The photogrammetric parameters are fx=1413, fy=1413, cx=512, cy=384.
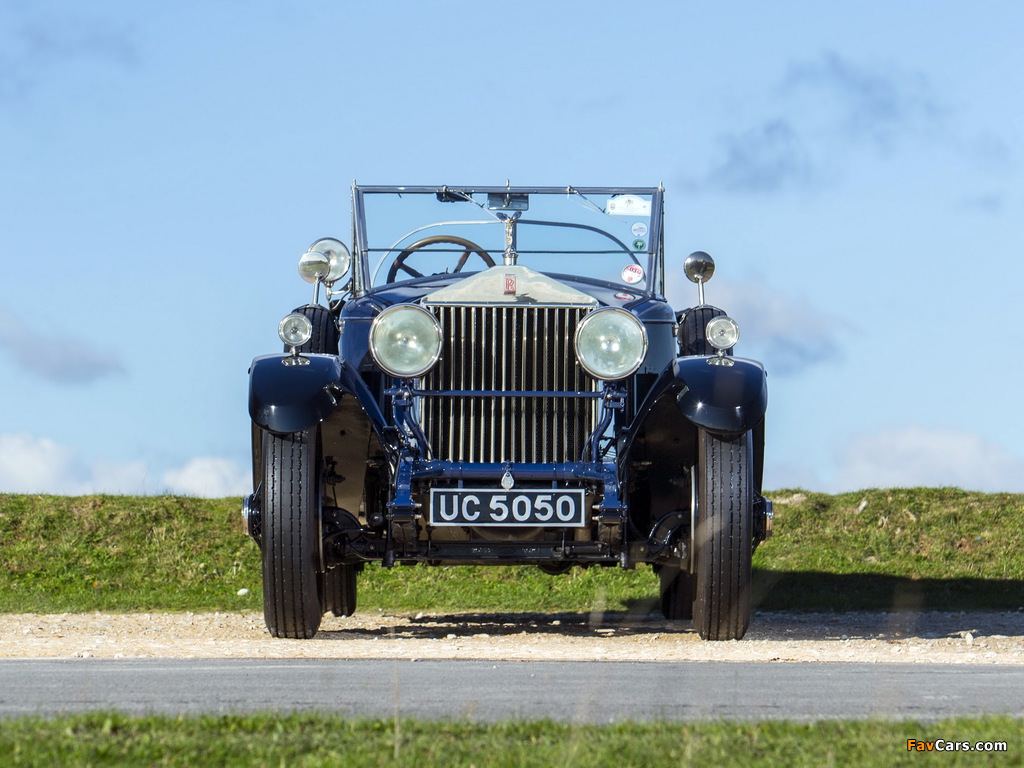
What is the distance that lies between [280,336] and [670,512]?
90.1 inches

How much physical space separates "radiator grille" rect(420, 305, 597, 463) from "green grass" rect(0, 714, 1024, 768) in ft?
12.6

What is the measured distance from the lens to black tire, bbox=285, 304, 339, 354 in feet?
27.7

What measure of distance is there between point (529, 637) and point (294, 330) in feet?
7.71

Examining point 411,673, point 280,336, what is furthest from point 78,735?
point 280,336

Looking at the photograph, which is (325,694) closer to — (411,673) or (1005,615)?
(411,673)

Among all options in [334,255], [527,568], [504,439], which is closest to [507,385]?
[504,439]

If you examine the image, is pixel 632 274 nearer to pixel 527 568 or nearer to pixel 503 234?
pixel 503 234

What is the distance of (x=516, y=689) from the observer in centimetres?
479

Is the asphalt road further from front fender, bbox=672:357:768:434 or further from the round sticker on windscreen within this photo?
the round sticker on windscreen

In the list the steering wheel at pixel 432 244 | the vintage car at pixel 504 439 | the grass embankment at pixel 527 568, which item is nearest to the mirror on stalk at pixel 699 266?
the vintage car at pixel 504 439

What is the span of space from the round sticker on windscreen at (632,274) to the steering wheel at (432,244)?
0.88 meters

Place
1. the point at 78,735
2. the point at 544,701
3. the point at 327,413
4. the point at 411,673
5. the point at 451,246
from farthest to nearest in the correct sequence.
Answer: the point at 451,246 → the point at 327,413 → the point at 411,673 → the point at 544,701 → the point at 78,735

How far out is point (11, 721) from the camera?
3.86m

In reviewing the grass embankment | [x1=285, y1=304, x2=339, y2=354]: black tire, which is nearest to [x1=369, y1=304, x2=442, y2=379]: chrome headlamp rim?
[x1=285, y1=304, x2=339, y2=354]: black tire
